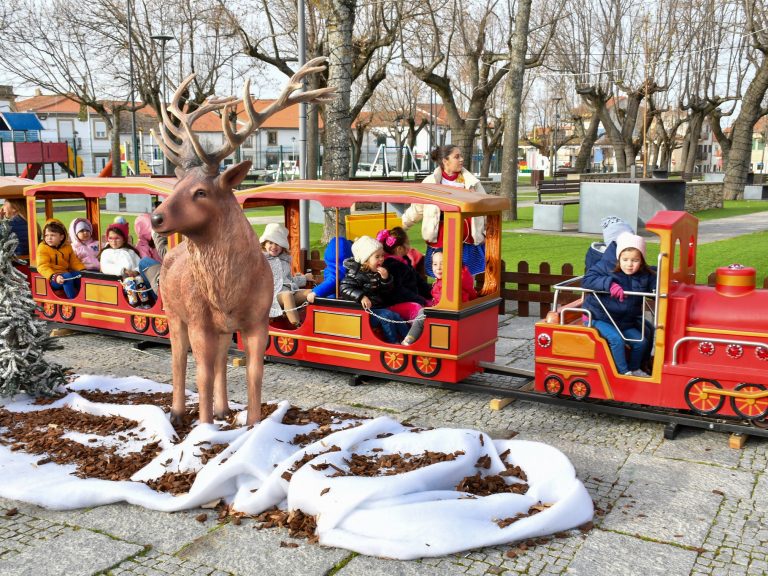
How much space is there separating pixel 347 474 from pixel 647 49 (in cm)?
3201

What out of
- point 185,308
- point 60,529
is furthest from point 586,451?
point 60,529

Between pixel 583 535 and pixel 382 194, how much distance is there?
3.78m

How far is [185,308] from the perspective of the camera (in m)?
5.57

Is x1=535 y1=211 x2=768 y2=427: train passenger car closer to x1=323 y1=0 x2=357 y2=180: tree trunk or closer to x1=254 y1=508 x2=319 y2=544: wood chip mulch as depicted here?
x1=254 y1=508 x2=319 y2=544: wood chip mulch

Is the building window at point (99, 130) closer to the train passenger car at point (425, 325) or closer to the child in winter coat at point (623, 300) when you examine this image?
the train passenger car at point (425, 325)

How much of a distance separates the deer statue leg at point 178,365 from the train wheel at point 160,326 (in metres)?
3.12

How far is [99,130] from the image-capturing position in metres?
72.2

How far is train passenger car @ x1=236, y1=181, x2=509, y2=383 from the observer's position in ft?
23.0

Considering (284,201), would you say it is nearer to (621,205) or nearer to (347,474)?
(347,474)

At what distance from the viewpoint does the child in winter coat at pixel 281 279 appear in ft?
26.3

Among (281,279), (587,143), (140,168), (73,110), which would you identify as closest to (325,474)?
(281,279)

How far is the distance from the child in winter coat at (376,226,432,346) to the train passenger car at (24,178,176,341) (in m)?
2.46

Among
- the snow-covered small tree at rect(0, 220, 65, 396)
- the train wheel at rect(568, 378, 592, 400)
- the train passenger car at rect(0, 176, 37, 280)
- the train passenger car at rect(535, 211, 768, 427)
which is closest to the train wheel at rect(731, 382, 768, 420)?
the train passenger car at rect(535, 211, 768, 427)

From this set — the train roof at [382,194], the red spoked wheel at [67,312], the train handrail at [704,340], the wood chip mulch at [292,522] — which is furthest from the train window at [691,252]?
the red spoked wheel at [67,312]
